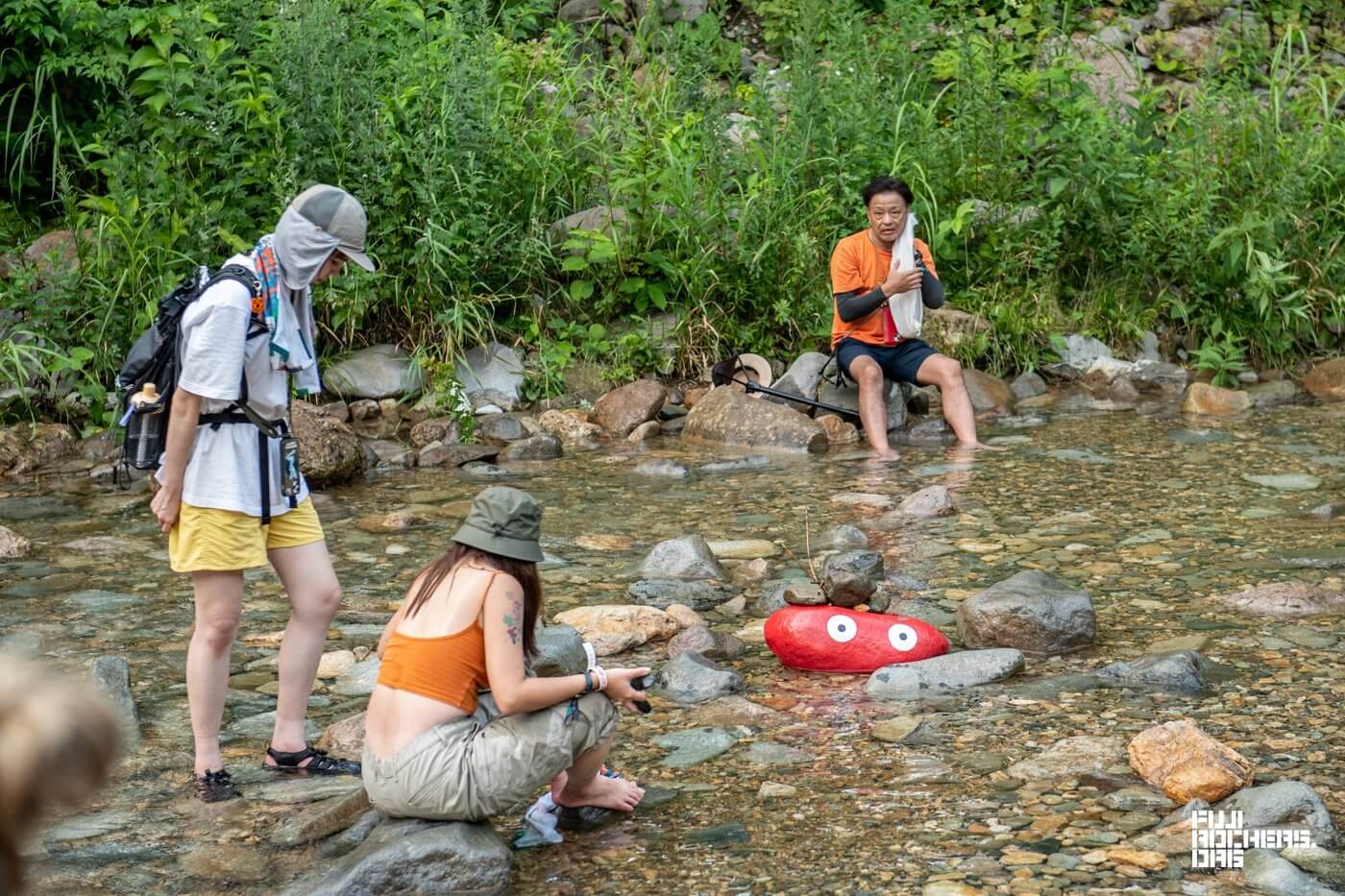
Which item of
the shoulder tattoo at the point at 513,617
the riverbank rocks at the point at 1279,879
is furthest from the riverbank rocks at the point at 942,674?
the shoulder tattoo at the point at 513,617

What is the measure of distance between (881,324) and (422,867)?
21.4 feet

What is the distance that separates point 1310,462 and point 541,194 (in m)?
5.38

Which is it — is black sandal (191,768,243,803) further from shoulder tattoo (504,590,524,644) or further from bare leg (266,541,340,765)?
shoulder tattoo (504,590,524,644)

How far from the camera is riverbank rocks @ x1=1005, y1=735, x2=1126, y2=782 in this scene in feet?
13.4

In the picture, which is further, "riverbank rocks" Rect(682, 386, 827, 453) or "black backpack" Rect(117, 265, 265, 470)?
"riverbank rocks" Rect(682, 386, 827, 453)

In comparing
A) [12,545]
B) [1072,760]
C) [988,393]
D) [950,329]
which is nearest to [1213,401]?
[988,393]

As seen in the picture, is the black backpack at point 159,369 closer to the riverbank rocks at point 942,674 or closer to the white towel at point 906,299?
the riverbank rocks at point 942,674

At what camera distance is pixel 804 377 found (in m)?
10.0

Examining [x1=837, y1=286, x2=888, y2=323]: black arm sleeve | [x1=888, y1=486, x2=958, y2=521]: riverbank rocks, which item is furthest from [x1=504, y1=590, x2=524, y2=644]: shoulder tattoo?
[x1=837, y1=286, x2=888, y2=323]: black arm sleeve

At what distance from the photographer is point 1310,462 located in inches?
322

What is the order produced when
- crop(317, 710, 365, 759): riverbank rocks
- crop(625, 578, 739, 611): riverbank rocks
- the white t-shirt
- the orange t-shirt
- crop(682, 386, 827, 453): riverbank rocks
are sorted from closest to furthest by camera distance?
the white t-shirt
crop(317, 710, 365, 759): riverbank rocks
crop(625, 578, 739, 611): riverbank rocks
crop(682, 386, 827, 453): riverbank rocks
the orange t-shirt

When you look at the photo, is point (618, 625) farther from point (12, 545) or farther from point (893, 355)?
point (893, 355)

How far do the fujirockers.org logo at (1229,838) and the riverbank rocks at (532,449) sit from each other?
5.85 meters

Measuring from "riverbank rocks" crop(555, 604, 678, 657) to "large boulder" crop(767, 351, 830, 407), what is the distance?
14.5 ft
